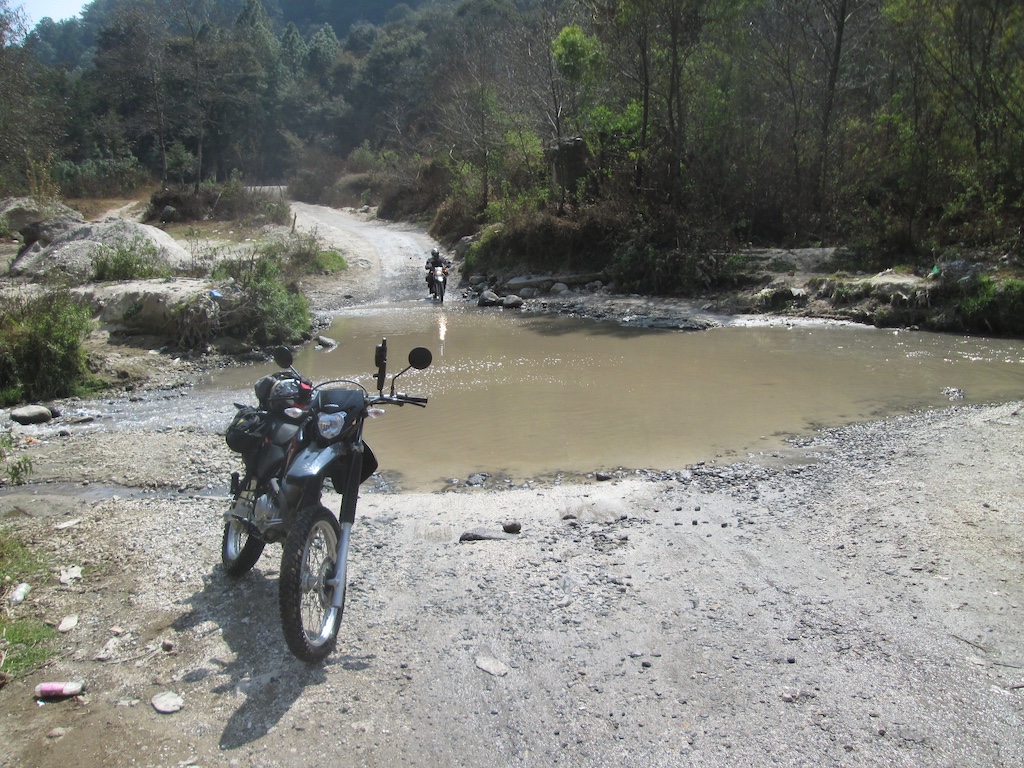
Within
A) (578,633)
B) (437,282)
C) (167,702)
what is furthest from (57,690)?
(437,282)

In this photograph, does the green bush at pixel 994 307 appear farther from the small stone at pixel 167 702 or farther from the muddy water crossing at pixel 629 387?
the small stone at pixel 167 702

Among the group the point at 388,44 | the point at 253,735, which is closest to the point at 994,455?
the point at 253,735

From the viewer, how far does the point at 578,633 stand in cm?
380

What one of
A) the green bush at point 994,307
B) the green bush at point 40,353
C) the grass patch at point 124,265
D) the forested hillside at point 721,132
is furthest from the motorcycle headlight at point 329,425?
the forested hillside at point 721,132

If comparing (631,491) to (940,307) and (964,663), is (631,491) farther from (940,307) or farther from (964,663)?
(940,307)

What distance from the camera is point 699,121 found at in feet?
66.1

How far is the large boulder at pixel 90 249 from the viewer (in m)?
15.6

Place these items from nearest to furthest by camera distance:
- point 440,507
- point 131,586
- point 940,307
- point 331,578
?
point 331,578, point 131,586, point 440,507, point 940,307

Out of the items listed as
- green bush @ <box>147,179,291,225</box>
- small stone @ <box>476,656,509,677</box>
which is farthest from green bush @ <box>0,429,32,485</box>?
green bush @ <box>147,179,291,225</box>

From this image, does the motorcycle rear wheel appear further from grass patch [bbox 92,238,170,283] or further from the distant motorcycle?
the distant motorcycle

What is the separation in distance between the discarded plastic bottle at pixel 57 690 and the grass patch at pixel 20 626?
21cm

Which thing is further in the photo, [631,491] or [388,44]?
[388,44]

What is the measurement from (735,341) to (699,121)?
30.3 ft

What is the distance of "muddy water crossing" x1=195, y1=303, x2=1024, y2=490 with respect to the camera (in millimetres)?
7441
